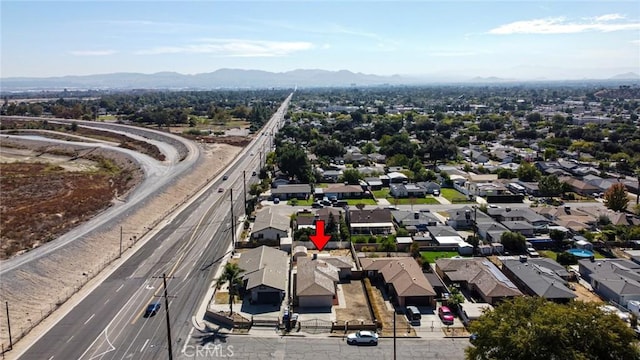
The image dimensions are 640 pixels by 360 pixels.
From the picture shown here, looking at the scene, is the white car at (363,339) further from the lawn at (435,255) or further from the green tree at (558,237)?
the green tree at (558,237)

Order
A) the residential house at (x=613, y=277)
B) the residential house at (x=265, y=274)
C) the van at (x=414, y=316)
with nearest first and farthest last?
1. the van at (x=414, y=316)
2. the residential house at (x=613, y=277)
3. the residential house at (x=265, y=274)

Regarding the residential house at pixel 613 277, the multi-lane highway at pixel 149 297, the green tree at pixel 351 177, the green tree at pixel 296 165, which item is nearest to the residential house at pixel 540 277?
the residential house at pixel 613 277

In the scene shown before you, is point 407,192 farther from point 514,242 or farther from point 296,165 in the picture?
point 514,242

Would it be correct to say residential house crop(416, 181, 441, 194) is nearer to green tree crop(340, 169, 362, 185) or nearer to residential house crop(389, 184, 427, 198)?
residential house crop(389, 184, 427, 198)

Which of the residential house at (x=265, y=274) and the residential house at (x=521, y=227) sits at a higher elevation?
the residential house at (x=521, y=227)

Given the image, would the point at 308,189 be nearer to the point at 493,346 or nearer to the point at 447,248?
the point at 447,248

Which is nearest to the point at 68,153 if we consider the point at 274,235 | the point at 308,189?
the point at 308,189

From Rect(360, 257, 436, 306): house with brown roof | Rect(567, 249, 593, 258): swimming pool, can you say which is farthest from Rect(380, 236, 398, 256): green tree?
Rect(567, 249, 593, 258): swimming pool
